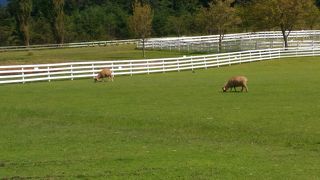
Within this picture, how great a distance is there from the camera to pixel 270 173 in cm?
1053

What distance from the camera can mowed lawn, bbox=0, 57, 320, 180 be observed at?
35.9 ft

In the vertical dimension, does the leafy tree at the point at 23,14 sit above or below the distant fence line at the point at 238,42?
above

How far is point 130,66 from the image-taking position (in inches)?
1629

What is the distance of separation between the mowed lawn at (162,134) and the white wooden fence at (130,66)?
7.98m

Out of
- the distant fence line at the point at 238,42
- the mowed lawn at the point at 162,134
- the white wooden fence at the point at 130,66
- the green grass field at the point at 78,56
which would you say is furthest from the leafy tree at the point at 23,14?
the mowed lawn at the point at 162,134

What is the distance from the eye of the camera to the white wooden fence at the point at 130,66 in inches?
1414

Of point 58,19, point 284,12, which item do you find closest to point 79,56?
point 284,12

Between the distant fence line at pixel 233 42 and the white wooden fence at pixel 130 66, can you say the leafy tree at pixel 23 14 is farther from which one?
the white wooden fence at pixel 130 66

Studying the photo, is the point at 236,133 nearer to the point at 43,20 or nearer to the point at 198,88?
the point at 198,88

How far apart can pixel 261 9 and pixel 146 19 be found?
45.6 ft

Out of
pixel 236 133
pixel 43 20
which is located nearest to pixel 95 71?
pixel 236 133

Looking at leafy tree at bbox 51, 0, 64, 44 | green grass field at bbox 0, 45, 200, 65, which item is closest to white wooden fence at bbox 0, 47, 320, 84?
green grass field at bbox 0, 45, 200, 65

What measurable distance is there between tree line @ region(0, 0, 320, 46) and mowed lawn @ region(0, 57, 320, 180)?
135 feet

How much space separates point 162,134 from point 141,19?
5752 centimetres
